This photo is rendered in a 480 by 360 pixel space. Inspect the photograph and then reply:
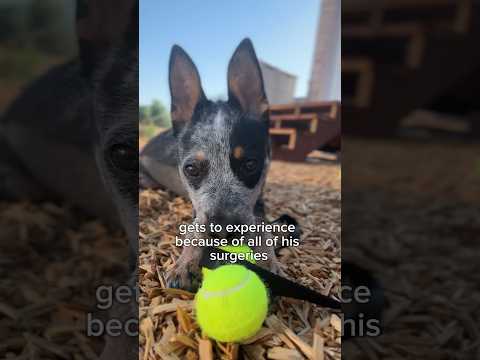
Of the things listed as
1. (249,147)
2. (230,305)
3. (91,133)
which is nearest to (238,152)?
(249,147)

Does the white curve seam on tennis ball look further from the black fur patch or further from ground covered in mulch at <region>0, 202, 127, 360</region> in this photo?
ground covered in mulch at <region>0, 202, 127, 360</region>

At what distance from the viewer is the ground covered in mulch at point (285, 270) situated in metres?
0.73

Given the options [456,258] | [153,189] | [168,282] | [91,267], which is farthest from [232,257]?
[456,258]

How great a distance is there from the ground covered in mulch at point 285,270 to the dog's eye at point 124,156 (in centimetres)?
7

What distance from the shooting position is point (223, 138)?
0.77m

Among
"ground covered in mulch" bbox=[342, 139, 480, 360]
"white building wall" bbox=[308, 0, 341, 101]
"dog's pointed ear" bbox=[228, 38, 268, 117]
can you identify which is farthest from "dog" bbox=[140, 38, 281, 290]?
"ground covered in mulch" bbox=[342, 139, 480, 360]

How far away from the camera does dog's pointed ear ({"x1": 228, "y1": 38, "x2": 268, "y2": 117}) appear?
0.77 meters

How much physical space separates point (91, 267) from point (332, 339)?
830mm

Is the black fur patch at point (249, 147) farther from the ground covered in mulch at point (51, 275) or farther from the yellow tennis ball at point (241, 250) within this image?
the ground covered in mulch at point (51, 275)

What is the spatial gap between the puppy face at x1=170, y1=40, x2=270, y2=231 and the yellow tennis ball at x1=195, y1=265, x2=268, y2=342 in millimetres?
104

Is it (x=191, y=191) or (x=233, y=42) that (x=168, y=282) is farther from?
(x=233, y=42)

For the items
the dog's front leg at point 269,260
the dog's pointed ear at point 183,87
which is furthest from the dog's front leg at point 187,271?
the dog's pointed ear at point 183,87

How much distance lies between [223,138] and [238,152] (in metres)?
0.03

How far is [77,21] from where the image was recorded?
0.92 meters
